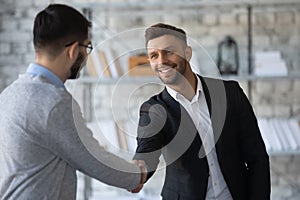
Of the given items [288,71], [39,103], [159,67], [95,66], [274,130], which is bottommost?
[274,130]

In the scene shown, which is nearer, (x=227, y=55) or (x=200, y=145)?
(x=200, y=145)

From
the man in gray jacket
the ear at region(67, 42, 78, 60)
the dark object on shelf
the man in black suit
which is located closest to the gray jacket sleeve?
the man in gray jacket

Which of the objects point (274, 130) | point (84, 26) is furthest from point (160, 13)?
point (84, 26)

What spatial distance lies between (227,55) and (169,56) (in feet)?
5.21

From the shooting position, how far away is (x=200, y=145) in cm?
163

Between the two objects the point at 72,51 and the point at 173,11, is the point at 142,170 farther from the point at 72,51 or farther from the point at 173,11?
the point at 173,11

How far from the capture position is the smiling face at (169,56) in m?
1.60

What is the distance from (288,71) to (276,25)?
0.31 metres

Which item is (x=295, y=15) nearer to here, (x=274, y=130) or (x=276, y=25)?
(x=276, y=25)

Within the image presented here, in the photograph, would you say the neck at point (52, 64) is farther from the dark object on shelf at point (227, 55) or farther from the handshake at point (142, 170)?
the dark object on shelf at point (227, 55)

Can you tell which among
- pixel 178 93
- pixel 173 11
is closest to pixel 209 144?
pixel 178 93

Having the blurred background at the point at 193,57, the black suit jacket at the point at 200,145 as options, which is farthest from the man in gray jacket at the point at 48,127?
the blurred background at the point at 193,57

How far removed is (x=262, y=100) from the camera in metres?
3.17

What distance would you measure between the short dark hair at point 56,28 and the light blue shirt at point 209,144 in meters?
0.51
